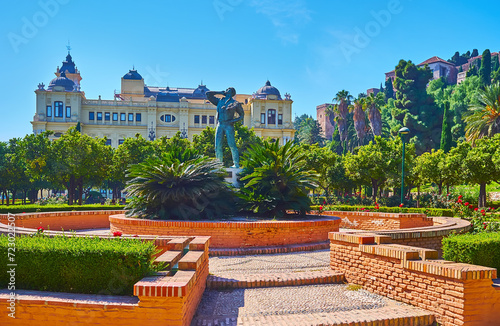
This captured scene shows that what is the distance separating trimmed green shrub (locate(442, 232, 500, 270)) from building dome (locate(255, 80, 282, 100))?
206ft

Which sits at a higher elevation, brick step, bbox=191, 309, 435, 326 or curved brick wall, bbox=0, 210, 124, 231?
curved brick wall, bbox=0, 210, 124, 231

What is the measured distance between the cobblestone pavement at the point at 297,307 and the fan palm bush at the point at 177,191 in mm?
5155

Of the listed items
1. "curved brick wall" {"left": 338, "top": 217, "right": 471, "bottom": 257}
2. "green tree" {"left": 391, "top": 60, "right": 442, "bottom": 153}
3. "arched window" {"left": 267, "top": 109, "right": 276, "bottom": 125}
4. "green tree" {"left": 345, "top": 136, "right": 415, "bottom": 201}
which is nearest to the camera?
"curved brick wall" {"left": 338, "top": 217, "right": 471, "bottom": 257}

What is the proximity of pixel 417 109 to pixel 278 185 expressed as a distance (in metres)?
64.2

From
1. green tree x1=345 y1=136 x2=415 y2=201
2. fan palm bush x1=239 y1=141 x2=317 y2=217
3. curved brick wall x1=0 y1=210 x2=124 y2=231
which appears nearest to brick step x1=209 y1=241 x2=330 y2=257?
fan palm bush x1=239 y1=141 x2=317 y2=217

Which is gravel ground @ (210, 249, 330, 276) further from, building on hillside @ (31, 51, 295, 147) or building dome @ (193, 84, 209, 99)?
building dome @ (193, 84, 209, 99)

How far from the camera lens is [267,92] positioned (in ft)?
225

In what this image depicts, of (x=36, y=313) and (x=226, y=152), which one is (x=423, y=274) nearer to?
(x=36, y=313)

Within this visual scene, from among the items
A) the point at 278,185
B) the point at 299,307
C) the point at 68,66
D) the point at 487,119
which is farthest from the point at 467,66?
the point at 299,307

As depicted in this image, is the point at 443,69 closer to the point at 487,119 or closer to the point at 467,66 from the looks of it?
the point at 467,66

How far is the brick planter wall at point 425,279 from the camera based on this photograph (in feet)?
17.0

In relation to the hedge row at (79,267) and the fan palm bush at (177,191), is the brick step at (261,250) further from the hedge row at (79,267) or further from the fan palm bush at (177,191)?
the hedge row at (79,267)

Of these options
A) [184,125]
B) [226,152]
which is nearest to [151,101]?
[184,125]

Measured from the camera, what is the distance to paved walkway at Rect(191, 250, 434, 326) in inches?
205
